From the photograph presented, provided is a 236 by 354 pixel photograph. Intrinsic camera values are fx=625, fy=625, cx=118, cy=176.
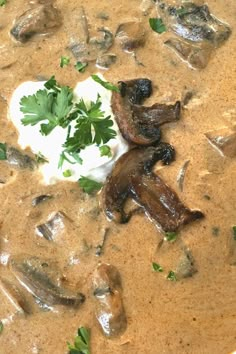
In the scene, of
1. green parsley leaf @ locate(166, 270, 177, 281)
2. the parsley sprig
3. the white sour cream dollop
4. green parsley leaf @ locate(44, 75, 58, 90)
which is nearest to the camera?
green parsley leaf @ locate(166, 270, 177, 281)

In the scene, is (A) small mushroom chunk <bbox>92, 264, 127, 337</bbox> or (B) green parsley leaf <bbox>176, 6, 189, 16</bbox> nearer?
(A) small mushroom chunk <bbox>92, 264, 127, 337</bbox>

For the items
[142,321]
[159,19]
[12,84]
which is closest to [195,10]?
[159,19]

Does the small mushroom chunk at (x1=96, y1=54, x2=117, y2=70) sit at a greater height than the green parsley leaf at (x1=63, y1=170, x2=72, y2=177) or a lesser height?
greater

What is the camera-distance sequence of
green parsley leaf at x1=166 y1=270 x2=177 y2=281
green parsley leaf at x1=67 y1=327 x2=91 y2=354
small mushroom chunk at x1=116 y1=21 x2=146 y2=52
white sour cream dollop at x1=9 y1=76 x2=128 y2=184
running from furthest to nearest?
1. small mushroom chunk at x1=116 y1=21 x2=146 y2=52
2. white sour cream dollop at x1=9 y1=76 x2=128 y2=184
3. green parsley leaf at x1=166 y1=270 x2=177 y2=281
4. green parsley leaf at x1=67 y1=327 x2=91 y2=354

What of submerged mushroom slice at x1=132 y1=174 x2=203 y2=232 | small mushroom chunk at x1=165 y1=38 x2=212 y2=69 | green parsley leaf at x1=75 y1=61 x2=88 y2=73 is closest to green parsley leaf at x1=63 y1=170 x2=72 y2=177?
submerged mushroom slice at x1=132 y1=174 x2=203 y2=232

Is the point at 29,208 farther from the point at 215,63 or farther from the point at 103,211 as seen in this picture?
the point at 215,63

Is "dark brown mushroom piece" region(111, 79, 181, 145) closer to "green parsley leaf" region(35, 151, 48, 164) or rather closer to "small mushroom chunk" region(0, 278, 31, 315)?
"green parsley leaf" region(35, 151, 48, 164)

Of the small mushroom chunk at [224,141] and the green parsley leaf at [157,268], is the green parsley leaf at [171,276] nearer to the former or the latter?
the green parsley leaf at [157,268]
